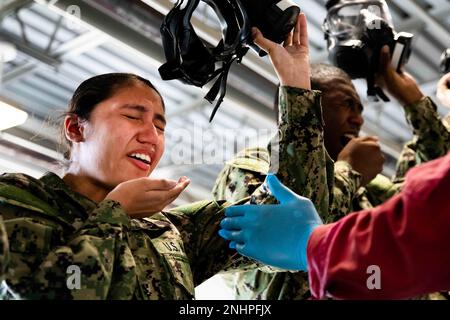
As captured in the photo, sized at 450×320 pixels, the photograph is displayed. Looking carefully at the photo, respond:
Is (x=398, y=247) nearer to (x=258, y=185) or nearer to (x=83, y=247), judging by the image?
(x=83, y=247)

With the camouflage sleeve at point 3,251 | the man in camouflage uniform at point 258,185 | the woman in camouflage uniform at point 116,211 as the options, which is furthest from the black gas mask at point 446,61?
the camouflage sleeve at point 3,251

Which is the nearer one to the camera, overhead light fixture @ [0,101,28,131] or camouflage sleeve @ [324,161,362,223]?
camouflage sleeve @ [324,161,362,223]

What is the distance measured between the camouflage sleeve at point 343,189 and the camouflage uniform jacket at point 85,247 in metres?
0.33

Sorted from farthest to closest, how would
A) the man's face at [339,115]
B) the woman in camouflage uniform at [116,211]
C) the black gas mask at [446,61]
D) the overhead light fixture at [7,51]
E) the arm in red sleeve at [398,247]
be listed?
A: the overhead light fixture at [7,51]
the black gas mask at [446,61]
the man's face at [339,115]
the woman in camouflage uniform at [116,211]
the arm in red sleeve at [398,247]

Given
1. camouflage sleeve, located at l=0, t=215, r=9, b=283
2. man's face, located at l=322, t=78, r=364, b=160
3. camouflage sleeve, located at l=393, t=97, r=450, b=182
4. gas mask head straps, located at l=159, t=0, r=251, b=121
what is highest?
gas mask head straps, located at l=159, t=0, r=251, b=121

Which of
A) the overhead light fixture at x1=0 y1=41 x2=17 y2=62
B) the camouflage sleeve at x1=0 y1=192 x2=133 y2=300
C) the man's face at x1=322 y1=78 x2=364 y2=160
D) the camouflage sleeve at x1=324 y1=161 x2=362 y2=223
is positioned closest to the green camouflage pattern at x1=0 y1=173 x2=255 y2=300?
the camouflage sleeve at x1=0 y1=192 x2=133 y2=300

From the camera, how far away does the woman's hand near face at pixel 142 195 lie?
1357 millimetres

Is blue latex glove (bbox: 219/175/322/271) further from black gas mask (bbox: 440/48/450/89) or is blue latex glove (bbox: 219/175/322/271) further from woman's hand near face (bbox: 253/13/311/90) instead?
black gas mask (bbox: 440/48/450/89)

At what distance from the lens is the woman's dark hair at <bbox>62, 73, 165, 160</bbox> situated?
1615mm

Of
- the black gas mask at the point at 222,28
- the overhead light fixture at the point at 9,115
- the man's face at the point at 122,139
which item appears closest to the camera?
the man's face at the point at 122,139

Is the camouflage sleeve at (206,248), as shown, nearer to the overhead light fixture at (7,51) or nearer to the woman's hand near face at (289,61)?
the woman's hand near face at (289,61)

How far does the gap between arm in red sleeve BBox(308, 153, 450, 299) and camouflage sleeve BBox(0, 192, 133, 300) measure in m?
0.40

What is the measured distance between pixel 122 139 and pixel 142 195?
223 millimetres

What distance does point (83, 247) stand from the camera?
1.20 meters
